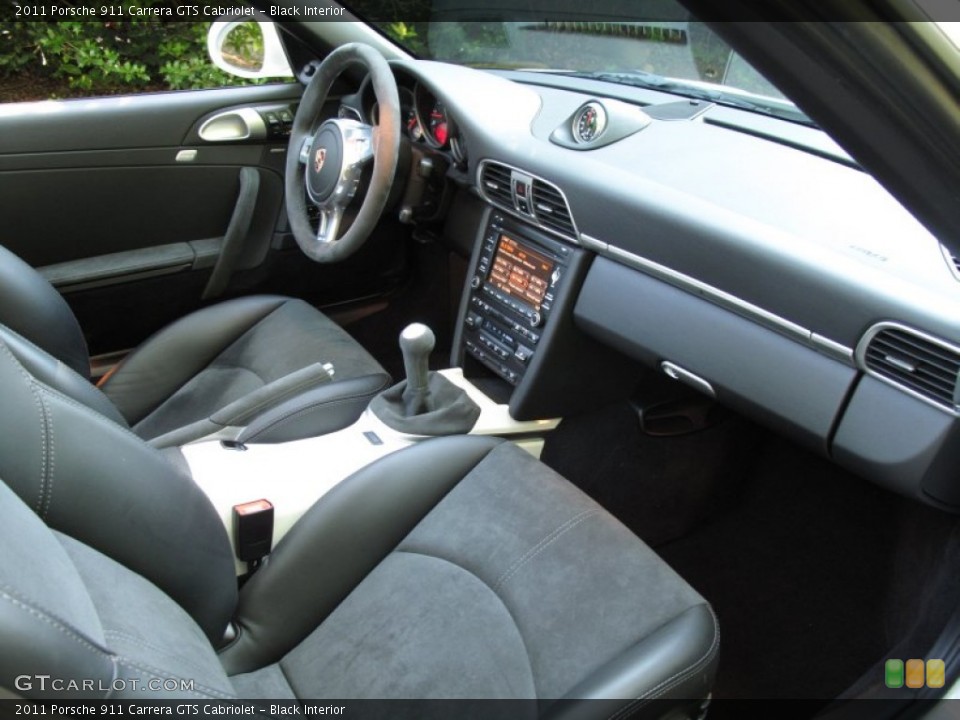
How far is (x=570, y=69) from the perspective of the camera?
2.32 metres

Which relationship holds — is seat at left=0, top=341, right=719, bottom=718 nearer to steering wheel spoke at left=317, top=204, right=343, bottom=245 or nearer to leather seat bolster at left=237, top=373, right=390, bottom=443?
leather seat bolster at left=237, top=373, right=390, bottom=443

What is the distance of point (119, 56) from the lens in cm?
277

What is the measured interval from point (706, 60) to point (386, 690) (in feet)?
4.65

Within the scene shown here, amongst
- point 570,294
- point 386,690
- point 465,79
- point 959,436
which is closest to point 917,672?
point 959,436

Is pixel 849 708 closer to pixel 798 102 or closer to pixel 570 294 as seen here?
pixel 570 294

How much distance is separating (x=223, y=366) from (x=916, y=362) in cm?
144

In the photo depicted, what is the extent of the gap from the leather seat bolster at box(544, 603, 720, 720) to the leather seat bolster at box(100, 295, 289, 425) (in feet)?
4.07

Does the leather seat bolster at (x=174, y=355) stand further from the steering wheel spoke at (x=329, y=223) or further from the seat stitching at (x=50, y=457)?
the seat stitching at (x=50, y=457)

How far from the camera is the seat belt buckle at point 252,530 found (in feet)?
4.54

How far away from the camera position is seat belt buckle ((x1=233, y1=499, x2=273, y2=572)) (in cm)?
138

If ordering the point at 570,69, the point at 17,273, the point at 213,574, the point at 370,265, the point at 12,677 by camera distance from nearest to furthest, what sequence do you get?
the point at 12,677 < the point at 213,574 < the point at 17,273 < the point at 570,69 < the point at 370,265

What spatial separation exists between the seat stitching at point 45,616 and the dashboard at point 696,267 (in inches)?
32.3

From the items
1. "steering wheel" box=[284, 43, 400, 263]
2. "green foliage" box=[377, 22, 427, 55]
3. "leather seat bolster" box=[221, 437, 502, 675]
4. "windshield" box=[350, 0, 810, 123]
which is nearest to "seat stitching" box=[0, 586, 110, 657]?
"leather seat bolster" box=[221, 437, 502, 675]
